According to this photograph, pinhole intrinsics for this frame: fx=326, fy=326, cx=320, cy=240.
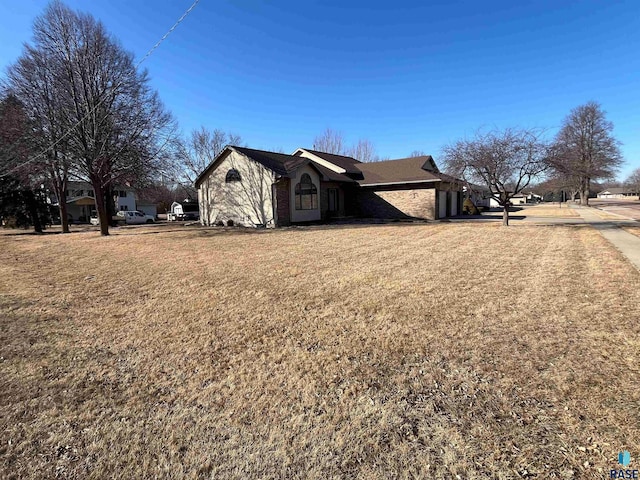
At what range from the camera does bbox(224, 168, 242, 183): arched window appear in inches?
813

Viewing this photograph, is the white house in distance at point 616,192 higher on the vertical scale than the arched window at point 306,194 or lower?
higher

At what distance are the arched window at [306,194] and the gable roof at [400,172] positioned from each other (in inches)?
193

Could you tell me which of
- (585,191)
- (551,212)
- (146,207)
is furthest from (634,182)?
(146,207)

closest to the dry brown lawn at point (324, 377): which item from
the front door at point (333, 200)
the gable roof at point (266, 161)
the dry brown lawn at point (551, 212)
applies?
the gable roof at point (266, 161)

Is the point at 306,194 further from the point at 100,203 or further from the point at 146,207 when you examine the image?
the point at 146,207

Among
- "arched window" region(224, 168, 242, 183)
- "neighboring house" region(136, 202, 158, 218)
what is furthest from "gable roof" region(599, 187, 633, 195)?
"neighboring house" region(136, 202, 158, 218)

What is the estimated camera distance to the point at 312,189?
862 inches

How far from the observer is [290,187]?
799 inches

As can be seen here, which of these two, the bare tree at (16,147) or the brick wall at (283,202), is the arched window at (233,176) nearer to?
the brick wall at (283,202)

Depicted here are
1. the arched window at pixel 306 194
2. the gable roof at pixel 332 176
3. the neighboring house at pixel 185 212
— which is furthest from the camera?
the neighboring house at pixel 185 212

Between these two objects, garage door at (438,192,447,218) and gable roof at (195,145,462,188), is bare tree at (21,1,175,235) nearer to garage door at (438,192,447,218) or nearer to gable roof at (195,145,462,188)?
gable roof at (195,145,462,188)

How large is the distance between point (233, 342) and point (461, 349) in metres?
2.62

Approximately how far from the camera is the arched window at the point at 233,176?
20656 millimetres

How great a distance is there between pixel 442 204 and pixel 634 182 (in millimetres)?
125671
